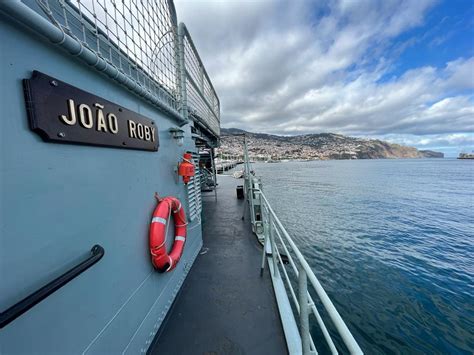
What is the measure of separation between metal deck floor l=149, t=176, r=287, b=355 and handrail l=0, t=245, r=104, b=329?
1.39m

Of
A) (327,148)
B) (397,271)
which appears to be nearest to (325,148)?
(327,148)

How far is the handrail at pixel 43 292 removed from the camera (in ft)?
2.30

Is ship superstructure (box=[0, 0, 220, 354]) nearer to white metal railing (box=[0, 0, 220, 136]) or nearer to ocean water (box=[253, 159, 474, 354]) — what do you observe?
white metal railing (box=[0, 0, 220, 136])

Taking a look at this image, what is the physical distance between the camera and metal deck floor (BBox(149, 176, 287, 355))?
73.0 inches

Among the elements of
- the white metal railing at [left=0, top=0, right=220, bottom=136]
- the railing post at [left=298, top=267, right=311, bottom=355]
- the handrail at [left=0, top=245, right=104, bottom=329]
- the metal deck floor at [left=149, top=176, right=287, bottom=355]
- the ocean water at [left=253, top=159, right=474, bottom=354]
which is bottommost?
the ocean water at [left=253, top=159, right=474, bottom=354]

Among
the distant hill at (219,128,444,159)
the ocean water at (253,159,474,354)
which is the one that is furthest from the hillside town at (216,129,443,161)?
the ocean water at (253,159,474,354)

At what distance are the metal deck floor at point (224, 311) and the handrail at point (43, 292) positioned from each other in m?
1.39

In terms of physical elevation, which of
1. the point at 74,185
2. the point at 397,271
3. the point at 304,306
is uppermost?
the point at 74,185

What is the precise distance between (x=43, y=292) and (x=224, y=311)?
192 centimetres

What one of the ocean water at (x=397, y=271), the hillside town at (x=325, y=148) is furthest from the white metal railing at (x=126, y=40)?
the hillside town at (x=325, y=148)

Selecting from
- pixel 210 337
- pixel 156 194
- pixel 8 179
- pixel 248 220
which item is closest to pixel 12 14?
pixel 8 179

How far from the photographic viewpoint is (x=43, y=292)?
847mm

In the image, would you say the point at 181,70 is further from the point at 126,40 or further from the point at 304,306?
the point at 304,306

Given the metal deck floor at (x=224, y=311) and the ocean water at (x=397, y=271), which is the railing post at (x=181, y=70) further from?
the ocean water at (x=397, y=271)
